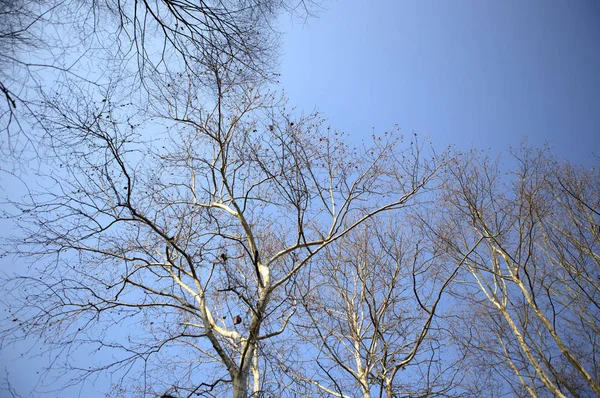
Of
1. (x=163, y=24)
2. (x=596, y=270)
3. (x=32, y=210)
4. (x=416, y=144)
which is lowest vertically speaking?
(x=596, y=270)

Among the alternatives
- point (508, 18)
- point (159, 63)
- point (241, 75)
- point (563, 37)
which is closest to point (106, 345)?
point (159, 63)

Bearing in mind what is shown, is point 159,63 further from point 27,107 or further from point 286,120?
point 286,120

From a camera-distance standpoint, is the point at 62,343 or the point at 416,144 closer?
the point at 62,343

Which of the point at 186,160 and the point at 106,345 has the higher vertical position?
the point at 186,160

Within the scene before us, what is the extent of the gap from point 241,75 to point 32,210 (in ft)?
7.12

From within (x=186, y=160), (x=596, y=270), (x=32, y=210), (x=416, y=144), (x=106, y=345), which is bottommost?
(x=106, y=345)

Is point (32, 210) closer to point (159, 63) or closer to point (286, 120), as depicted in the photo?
point (159, 63)

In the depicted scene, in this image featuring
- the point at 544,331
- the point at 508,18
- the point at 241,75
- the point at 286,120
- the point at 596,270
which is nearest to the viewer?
the point at 241,75

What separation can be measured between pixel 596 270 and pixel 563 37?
23.4m

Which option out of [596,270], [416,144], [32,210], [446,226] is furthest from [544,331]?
[32,210]

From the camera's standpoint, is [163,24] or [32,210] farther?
[32,210]

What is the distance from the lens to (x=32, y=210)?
2742 millimetres

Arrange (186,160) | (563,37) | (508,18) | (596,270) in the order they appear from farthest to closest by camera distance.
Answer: (508,18) < (563,37) < (596,270) < (186,160)

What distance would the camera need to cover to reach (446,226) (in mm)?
5969
